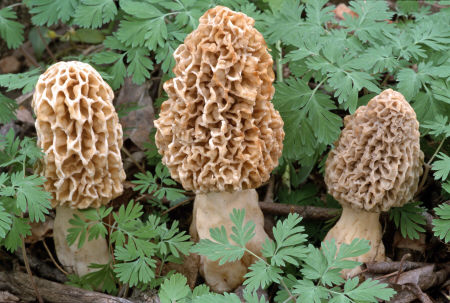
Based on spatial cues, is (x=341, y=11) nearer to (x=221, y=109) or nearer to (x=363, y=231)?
(x=363, y=231)

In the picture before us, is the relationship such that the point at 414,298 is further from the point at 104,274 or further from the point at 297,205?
the point at 104,274

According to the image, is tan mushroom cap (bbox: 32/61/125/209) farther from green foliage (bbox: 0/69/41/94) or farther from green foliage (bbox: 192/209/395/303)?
green foliage (bbox: 192/209/395/303)

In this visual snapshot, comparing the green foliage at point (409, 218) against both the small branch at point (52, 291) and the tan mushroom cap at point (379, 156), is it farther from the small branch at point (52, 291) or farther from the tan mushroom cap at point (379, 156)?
the small branch at point (52, 291)

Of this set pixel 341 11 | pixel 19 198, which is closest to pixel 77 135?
pixel 19 198

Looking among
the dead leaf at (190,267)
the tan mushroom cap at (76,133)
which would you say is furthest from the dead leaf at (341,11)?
the dead leaf at (190,267)

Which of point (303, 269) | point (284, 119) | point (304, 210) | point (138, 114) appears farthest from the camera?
point (138, 114)

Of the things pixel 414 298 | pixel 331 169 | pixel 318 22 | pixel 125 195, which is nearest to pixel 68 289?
pixel 125 195
